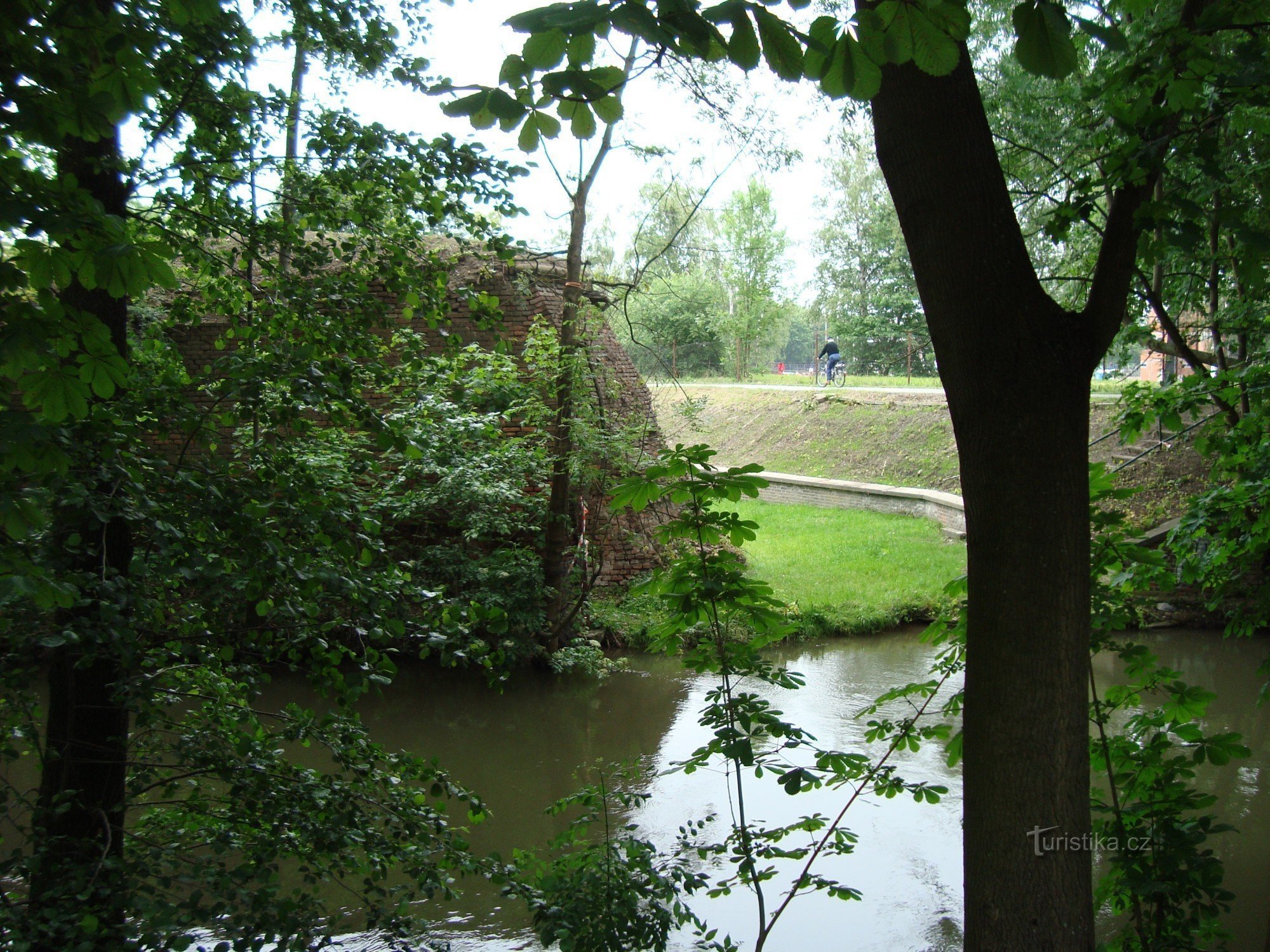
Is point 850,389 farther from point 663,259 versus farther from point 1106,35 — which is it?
point 1106,35

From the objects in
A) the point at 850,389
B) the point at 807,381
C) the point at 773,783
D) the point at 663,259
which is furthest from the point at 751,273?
the point at 773,783

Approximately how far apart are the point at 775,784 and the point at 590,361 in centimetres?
428

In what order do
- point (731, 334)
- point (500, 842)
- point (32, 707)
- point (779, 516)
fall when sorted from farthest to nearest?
point (731, 334), point (779, 516), point (500, 842), point (32, 707)

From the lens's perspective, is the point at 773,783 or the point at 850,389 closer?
the point at 773,783

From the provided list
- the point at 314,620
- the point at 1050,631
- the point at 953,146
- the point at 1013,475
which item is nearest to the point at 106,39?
the point at 314,620

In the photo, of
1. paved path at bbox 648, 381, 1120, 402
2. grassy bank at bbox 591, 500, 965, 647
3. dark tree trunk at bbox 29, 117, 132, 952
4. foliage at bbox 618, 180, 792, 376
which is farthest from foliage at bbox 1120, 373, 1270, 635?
paved path at bbox 648, 381, 1120, 402

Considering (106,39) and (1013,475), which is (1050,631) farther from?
(106,39)

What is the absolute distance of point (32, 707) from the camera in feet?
8.61

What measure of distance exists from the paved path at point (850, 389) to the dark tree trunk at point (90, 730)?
13.1m

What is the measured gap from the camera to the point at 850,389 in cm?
2364

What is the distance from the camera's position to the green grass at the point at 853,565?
11.6m

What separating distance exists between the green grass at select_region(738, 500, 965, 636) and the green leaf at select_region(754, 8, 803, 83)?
7779 mm

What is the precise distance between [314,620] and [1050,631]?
6.39 ft

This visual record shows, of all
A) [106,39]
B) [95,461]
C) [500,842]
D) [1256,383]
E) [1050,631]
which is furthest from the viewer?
[500,842]
